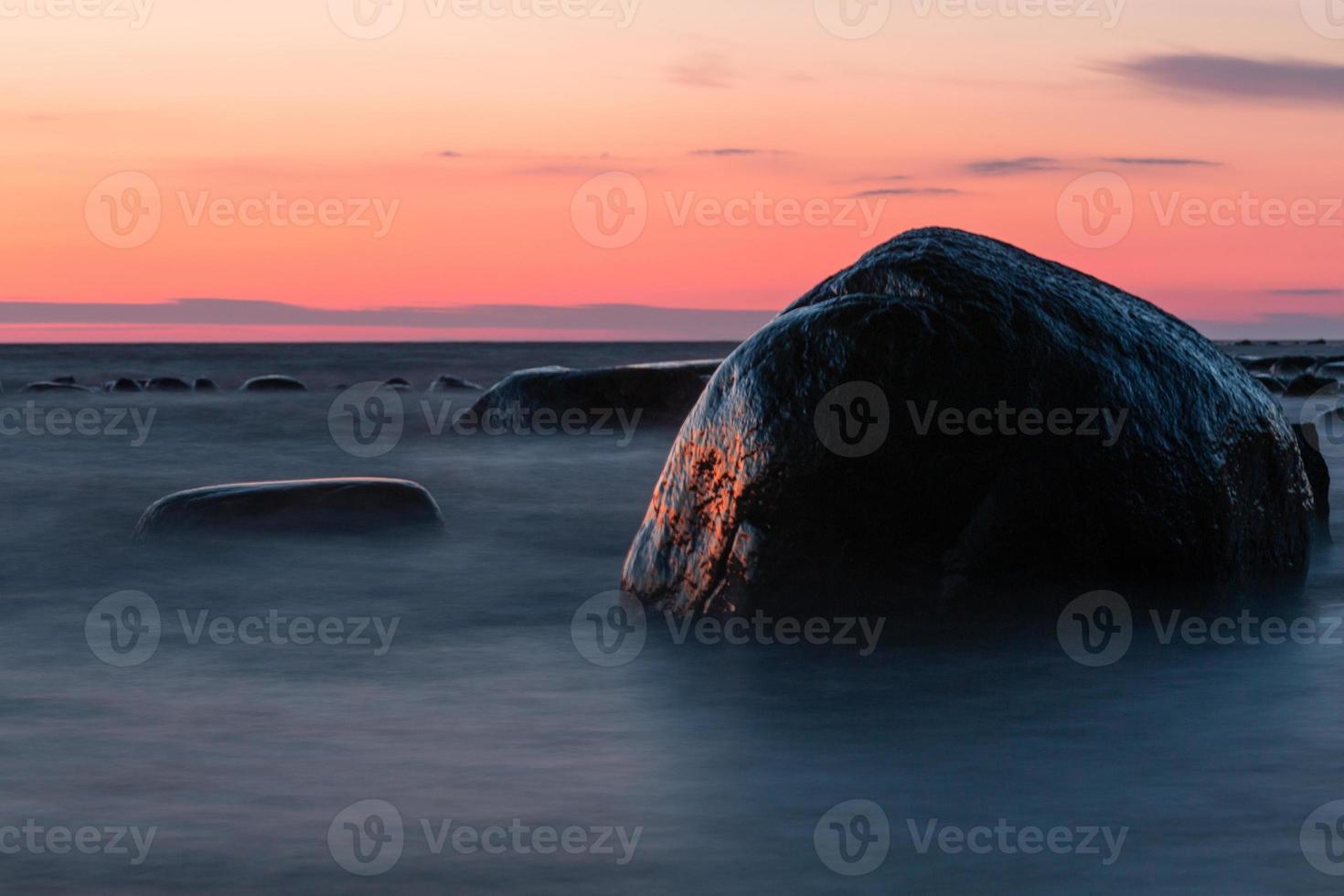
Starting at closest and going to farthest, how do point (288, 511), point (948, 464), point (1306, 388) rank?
point (948, 464), point (288, 511), point (1306, 388)

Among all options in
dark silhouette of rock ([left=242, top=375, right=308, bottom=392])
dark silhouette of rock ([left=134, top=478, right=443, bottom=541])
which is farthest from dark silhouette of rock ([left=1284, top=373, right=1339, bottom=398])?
dark silhouette of rock ([left=134, top=478, right=443, bottom=541])

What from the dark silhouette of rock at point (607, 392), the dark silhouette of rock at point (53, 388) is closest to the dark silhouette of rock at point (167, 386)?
the dark silhouette of rock at point (53, 388)

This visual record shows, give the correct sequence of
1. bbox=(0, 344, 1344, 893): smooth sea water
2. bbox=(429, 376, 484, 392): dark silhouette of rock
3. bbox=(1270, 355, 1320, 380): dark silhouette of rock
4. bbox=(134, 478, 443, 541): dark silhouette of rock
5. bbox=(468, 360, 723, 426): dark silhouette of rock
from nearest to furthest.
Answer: bbox=(0, 344, 1344, 893): smooth sea water < bbox=(134, 478, 443, 541): dark silhouette of rock < bbox=(468, 360, 723, 426): dark silhouette of rock < bbox=(429, 376, 484, 392): dark silhouette of rock < bbox=(1270, 355, 1320, 380): dark silhouette of rock

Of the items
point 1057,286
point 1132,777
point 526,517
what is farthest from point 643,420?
point 1132,777

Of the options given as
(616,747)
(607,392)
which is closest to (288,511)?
(616,747)

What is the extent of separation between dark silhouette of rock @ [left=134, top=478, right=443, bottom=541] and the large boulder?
255 cm

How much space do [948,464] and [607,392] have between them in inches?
388

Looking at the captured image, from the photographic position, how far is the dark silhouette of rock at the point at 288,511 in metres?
7.09

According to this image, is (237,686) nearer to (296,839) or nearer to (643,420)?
(296,839)

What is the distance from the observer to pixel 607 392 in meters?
14.4

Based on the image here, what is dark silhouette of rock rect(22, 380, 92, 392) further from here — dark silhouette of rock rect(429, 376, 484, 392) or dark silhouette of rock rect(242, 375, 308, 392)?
dark silhouette of rock rect(429, 376, 484, 392)

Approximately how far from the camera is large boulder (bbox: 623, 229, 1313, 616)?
4680mm

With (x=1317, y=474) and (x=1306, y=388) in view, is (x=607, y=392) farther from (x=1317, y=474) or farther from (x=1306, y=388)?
(x=1306, y=388)

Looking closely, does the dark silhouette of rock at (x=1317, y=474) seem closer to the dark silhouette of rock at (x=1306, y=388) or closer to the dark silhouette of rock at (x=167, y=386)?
the dark silhouette of rock at (x=1306, y=388)
